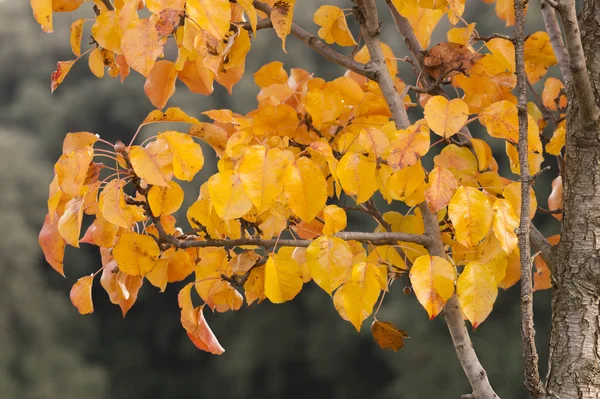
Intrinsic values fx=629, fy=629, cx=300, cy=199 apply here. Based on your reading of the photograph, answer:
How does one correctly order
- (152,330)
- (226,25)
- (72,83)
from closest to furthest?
(226,25), (152,330), (72,83)

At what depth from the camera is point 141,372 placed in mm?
979

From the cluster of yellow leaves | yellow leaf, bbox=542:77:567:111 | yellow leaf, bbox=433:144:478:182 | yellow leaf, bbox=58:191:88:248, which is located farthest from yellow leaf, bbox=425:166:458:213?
yellow leaf, bbox=542:77:567:111

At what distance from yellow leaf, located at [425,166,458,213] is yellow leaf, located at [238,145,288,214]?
9cm

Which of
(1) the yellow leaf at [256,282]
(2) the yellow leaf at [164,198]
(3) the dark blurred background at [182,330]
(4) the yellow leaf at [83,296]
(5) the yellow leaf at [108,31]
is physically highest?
(5) the yellow leaf at [108,31]

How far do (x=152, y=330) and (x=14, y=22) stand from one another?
639mm

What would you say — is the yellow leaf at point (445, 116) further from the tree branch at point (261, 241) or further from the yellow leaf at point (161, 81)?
the yellow leaf at point (161, 81)

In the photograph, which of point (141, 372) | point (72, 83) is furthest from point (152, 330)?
point (72, 83)

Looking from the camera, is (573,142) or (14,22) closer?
(573,142)

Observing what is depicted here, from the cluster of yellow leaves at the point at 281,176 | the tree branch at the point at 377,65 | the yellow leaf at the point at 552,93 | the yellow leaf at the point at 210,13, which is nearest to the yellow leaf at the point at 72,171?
the cluster of yellow leaves at the point at 281,176

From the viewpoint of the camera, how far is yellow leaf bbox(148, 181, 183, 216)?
1.30 feet

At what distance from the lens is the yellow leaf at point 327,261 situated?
37cm

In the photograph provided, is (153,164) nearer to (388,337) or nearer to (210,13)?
(210,13)

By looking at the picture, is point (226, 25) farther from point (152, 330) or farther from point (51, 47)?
point (51, 47)

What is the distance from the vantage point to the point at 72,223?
370mm
